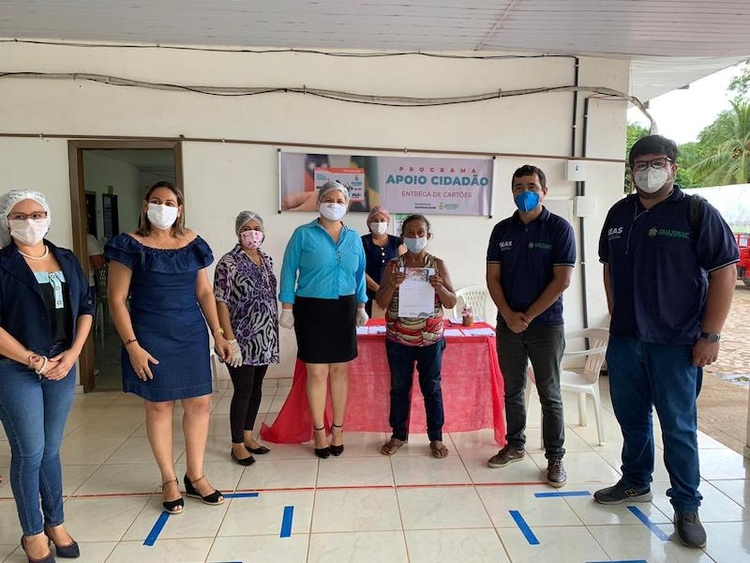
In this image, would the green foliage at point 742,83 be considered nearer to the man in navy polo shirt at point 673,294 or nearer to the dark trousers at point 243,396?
the man in navy polo shirt at point 673,294

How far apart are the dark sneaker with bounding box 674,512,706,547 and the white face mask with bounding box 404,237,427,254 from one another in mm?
1748

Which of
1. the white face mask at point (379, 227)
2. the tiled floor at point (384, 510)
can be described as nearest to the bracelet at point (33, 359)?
the tiled floor at point (384, 510)

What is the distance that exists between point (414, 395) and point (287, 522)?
47.7 inches

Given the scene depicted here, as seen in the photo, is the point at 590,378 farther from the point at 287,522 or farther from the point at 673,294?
the point at 287,522

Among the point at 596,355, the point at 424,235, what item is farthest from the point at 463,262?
the point at 424,235

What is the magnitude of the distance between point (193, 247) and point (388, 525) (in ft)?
5.17

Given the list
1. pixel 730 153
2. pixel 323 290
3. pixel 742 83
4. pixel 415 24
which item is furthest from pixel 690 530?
pixel 742 83

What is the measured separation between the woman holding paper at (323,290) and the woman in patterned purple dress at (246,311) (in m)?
0.11

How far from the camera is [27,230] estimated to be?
197 centimetres

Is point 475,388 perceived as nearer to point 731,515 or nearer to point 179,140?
point 731,515

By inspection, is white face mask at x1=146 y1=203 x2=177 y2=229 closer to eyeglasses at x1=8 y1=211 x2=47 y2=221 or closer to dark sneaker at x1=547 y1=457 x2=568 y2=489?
eyeglasses at x1=8 y1=211 x2=47 y2=221

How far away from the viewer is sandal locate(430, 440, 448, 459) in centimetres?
307

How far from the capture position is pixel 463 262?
4.67 meters

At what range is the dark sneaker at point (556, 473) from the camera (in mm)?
2709
